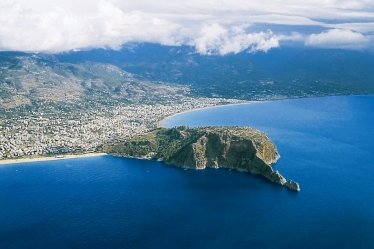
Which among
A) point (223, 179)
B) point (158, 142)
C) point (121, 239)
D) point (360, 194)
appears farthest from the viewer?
point (158, 142)

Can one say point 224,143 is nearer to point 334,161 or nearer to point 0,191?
point 334,161

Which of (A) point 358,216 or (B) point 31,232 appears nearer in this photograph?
(B) point 31,232

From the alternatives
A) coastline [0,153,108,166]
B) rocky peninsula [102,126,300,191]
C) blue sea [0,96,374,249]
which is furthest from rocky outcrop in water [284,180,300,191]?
coastline [0,153,108,166]

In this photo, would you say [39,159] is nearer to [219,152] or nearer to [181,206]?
[219,152]

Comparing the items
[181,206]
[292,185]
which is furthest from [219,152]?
[181,206]

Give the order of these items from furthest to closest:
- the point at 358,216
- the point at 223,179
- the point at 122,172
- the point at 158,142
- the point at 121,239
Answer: the point at 158,142 < the point at 122,172 < the point at 223,179 < the point at 358,216 < the point at 121,239

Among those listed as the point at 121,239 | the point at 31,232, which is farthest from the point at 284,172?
the point at 31,232

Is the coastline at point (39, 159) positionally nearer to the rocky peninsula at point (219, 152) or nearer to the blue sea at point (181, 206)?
the blue sea at point (181, 206)

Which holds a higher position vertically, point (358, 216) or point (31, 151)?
point (358, 216)

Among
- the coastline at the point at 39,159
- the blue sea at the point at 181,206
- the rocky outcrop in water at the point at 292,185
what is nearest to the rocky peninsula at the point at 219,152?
the rocky outcrop in water at the point at 292,185
